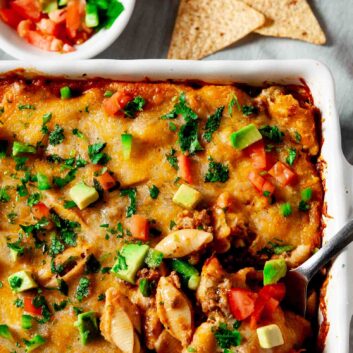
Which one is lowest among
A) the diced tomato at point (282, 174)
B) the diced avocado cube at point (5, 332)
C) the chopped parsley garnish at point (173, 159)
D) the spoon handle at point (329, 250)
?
the spoon handle at point (329, 250)

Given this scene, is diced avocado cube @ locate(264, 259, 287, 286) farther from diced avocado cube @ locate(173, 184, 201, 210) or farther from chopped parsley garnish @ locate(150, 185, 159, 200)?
chopped parsley garnish @ locate(150, 185, 159, 200)

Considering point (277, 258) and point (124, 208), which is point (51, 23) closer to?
point (124, 208)

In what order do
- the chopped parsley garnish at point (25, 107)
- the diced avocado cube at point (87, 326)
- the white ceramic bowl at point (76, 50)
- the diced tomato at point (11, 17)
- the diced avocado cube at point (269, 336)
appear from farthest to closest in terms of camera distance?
the diced tomato at point (11, 17), the white ceramic bowl at point (76, 50), the chopped parsley garnish at point (25, 107), the diced avocado cube at point (87, 326), the diced avocado cube at point (269, 336)

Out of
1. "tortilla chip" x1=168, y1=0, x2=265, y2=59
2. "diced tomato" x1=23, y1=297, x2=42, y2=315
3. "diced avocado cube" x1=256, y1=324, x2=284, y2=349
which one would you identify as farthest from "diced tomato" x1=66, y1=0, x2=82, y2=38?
"diced avocado cube" x1=256, y1=324, x2=284, y2=349

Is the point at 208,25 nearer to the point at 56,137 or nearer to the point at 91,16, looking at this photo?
the point at 91,16

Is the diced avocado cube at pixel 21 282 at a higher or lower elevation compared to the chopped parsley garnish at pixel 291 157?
lower

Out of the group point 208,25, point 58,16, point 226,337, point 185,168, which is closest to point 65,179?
point 185,168

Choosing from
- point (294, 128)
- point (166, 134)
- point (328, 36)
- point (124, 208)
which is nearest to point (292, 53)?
point (328, 36)

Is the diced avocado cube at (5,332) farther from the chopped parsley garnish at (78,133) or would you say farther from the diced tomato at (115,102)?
the diced tomato at (115,102)

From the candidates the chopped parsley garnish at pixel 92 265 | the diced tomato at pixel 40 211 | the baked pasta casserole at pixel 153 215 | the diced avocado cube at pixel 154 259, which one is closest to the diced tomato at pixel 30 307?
the baked pasta casserole at pixel 153 215
